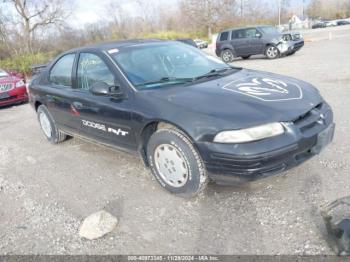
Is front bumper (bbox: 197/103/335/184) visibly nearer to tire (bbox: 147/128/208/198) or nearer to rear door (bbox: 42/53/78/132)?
tire (bbox: 147/128/208/198)

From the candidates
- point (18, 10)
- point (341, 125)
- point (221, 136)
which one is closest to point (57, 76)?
point (221, 136)

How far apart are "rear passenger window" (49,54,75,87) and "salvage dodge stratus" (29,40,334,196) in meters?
0.04

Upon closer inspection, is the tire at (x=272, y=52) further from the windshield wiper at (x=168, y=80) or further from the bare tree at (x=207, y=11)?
the bare tree at (x=207, y=11)

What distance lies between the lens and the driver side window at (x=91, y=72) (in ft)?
13.2

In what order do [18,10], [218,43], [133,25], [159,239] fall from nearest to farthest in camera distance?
1. [159,239]
2. [218,43]
3. [18,10]
4. [133,25]

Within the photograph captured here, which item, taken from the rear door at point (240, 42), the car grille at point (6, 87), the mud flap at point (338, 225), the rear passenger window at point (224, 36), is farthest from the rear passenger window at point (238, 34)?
the mud flap at point (338, 225)

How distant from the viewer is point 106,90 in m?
3.76

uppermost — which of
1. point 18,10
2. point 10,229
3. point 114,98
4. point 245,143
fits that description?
point 18,10

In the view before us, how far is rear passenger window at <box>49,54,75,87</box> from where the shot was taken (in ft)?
15.6

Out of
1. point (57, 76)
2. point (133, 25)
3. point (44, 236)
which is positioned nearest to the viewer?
point (44, 236)

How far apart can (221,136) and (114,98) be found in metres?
1.42

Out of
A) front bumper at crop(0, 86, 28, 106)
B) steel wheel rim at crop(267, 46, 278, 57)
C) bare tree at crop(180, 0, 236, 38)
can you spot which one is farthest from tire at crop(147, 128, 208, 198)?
bare tree at crop(180, 0, 236, 38)

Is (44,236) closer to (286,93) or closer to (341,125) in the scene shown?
(286,93)

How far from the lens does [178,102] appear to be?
3320 mm
